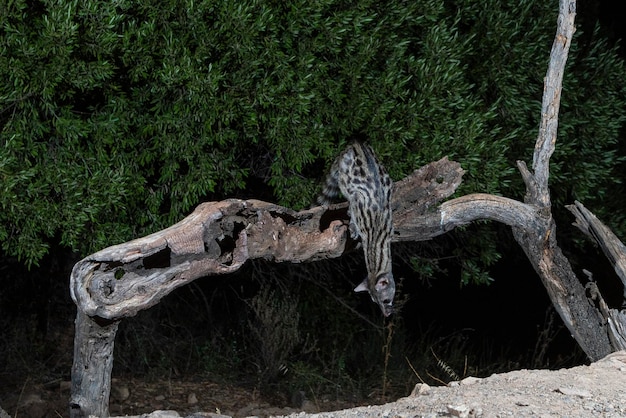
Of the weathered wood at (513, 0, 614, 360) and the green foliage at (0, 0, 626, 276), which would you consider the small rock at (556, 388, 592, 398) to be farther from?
the green foliage at (0, 0, 626, 276)

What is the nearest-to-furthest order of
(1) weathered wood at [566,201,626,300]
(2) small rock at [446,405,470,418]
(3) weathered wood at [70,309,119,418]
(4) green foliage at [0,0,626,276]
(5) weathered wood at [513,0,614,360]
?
(2) small rock at [446,405,470,418], (3) weathered wood at [70,309,119,418], (4) green foliage at [0,0,626,276], (5) weathered wood at [513,0,614,360], (1) weathered wood at [566,201,626,300]

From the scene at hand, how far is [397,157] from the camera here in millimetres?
6316

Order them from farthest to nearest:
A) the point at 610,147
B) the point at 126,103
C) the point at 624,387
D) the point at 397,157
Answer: the point at 610,147, the point at 397,157, the point at 126,103, the point at 624,387

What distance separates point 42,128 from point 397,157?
2.43 m

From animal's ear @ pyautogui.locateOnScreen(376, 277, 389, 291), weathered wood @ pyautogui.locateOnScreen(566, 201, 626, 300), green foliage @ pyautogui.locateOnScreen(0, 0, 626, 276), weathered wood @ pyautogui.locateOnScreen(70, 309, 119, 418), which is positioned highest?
green foliage @ pyautogui.locateOnScreen(0, 0, 626, 276)

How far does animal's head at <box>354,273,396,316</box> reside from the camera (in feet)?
19.5

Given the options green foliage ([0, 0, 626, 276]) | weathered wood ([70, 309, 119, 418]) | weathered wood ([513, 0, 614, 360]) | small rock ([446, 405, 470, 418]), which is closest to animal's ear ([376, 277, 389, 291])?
green foliage ([0, 0, 626, 276])

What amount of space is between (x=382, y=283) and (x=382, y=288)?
64 mm

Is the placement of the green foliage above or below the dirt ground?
above

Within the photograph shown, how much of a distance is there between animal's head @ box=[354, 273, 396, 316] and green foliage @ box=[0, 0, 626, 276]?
0.72 m

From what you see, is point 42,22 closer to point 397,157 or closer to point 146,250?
point 146,250

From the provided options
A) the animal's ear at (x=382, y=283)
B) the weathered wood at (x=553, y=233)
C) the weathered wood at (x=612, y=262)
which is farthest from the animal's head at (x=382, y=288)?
the weathered wood at (x=612, y=262)

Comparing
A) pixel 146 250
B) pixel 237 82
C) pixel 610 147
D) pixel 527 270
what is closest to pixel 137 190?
pixel 237 82

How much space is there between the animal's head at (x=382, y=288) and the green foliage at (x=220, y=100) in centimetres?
72
